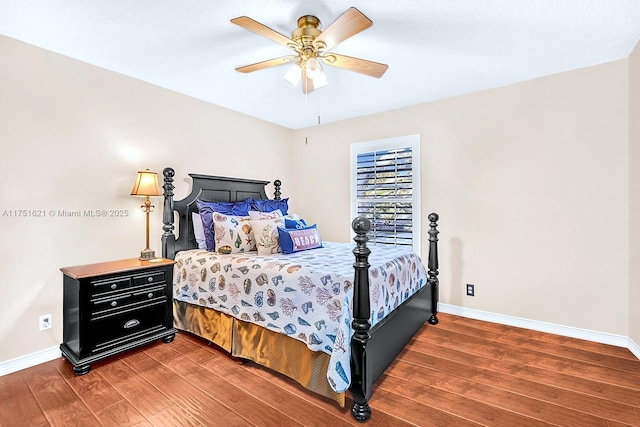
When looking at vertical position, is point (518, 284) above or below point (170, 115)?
below

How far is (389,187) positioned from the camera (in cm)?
378

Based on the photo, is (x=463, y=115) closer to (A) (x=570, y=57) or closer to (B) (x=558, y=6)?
(A) (x=570, y=57)

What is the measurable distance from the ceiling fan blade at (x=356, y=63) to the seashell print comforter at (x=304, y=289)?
142 cm

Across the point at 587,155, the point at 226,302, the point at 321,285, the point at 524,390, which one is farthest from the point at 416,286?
the point at 587,155

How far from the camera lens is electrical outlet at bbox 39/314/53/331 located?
2.35 metres

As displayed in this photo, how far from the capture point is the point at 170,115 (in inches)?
124

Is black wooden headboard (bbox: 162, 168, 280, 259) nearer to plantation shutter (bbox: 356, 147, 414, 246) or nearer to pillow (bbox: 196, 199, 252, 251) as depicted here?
pillow (bbox: 196, 199, 252, 251)

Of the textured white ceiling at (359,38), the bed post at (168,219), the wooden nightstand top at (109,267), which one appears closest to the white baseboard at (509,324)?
the wooden nightstand top at (109,267)

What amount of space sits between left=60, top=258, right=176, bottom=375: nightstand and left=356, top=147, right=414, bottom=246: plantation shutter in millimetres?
2420

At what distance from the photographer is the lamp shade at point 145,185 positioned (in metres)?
2.64

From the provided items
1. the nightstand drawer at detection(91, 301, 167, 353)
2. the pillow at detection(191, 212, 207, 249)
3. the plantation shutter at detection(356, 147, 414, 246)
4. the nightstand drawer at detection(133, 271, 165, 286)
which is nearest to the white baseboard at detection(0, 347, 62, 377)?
the nightstand drawer at detection(91, 301, 167, 353)

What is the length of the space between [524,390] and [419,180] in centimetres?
225

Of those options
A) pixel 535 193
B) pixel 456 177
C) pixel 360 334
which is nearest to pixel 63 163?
pixel 360 334

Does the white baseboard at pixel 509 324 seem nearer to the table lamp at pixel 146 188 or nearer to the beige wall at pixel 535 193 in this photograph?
the beige wall at pixel 535 193
